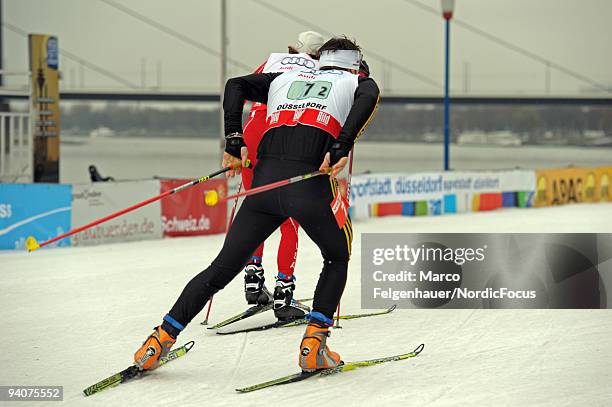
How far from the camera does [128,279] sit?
963 cm

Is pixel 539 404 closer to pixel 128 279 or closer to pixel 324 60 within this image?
pixel 324 60

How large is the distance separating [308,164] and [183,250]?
23.1ft

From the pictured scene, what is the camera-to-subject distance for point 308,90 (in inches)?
216

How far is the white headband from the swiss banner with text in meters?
2.42

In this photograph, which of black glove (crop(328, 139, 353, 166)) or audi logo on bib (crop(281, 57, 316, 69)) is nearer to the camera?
black glove (crop(328, 139, 353, 166))

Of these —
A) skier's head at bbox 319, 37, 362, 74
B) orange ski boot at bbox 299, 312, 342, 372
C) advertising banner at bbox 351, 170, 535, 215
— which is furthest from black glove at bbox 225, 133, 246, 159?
advertising banner at bbox 351, 170, 535, 215

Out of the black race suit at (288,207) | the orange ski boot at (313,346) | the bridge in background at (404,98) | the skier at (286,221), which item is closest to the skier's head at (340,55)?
the black race suit at (288,207)

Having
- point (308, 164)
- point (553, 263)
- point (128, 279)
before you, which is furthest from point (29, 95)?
point (308, 164)

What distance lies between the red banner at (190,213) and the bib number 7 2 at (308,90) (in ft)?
25.7

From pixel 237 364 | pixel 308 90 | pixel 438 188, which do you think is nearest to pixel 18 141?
pixel 438 188

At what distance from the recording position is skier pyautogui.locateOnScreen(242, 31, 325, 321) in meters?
6.82

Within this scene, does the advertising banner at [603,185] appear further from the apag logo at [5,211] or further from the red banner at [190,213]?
the apag logo at [5,211]

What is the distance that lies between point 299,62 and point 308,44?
25 centimetres

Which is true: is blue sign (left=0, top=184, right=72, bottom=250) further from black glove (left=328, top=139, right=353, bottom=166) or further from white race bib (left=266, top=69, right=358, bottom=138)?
black glove (left=328, top=139, right=353, bottom=166)
